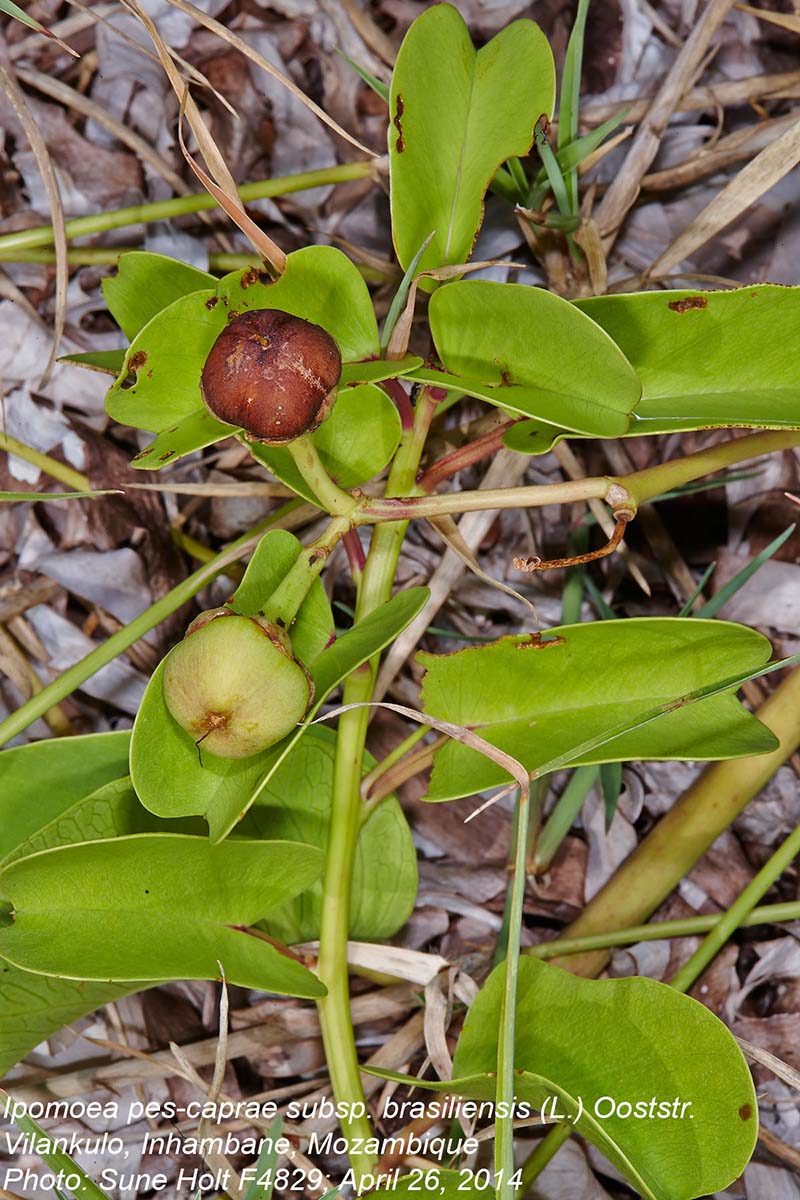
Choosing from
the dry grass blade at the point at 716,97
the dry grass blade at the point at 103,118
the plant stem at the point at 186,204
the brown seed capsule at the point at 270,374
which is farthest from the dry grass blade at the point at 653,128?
the brown seed capsule at the point at 270,374

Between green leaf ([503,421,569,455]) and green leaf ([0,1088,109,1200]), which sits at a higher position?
green leaf ([503,421,569,455])

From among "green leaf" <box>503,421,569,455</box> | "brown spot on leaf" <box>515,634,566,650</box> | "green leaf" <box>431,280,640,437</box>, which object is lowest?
"brown spot on leaf" <box>515,634,566,650</box>

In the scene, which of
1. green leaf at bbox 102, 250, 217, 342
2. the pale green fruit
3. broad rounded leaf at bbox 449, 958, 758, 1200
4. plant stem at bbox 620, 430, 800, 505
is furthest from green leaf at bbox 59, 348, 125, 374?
broad rounded leaf at bbox 449, 958, 758, 1200

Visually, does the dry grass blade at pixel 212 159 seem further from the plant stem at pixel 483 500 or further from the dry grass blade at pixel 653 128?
the dry grass blade at pixel 653 128

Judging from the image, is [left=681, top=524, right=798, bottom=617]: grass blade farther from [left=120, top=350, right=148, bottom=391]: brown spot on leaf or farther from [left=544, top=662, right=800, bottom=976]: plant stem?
[left=120, top=350, right=148, bottom=391]: brown spot on leaf

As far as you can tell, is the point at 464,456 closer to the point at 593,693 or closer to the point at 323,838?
the point at 593,693

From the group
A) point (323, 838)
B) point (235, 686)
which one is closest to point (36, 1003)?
point (323, 838)

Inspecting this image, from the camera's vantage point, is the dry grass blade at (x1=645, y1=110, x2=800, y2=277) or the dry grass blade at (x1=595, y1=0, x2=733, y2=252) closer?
the dry grass blade at (x1=645, y1=110, x2=800, y2=277)
